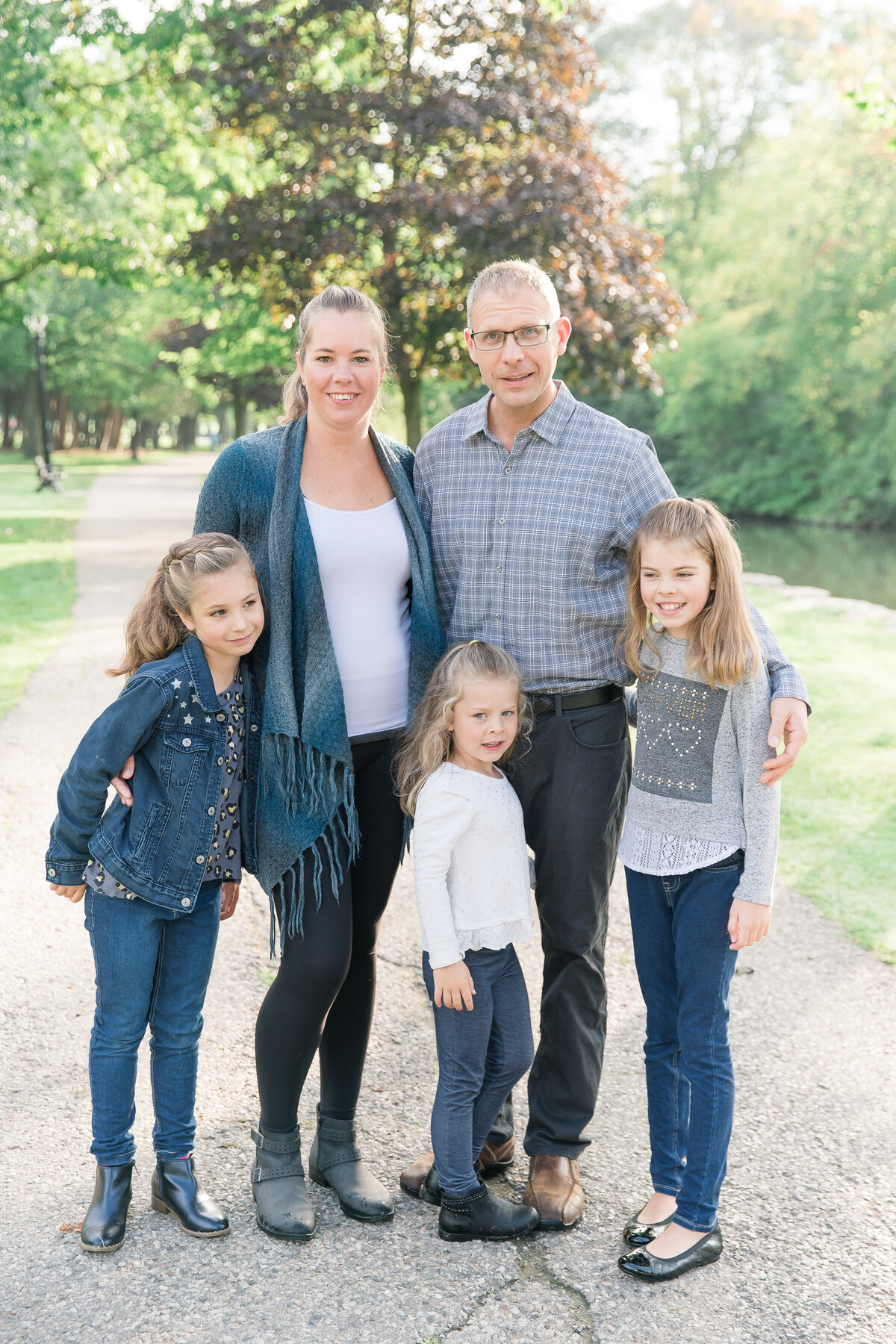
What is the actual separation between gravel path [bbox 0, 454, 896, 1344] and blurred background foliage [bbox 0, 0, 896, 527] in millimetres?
3810

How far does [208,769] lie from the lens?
2.67m

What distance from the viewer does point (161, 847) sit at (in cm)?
260

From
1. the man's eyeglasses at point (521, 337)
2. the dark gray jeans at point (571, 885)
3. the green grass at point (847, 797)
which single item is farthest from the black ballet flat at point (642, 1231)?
the man's eyeglasses at point (521, 337)

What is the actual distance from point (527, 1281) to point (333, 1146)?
2.05ft

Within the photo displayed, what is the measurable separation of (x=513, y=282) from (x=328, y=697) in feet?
3.67

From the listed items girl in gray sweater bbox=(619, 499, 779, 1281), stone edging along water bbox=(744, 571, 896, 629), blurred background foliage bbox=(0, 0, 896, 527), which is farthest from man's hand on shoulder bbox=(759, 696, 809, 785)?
stone edging along water bbox=(744, 571, 896, 629)

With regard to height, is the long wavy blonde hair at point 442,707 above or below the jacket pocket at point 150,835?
above

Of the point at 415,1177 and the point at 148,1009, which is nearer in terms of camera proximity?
the point at 148,1009

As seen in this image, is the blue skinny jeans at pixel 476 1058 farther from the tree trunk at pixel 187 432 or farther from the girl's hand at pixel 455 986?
the tree trunk at pixel 187 432

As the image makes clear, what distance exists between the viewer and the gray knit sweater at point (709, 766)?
251cm

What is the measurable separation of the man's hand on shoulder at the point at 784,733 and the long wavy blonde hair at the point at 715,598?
11cm

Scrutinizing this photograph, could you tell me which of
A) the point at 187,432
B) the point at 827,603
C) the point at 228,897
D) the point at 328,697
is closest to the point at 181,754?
the point at 328,697

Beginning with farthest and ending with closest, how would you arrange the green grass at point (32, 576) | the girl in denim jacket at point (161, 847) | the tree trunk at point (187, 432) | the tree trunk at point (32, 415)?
the tree trunk at point (187, 432) < the tree trunk at point (32, 415) < the green grass at point (32, 576) < the girl in denim jacket at point (161, 847)

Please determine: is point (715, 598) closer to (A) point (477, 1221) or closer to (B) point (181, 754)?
(B) point (181, 754)
